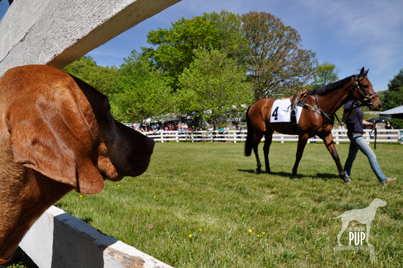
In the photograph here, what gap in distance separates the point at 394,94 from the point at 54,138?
201 feet

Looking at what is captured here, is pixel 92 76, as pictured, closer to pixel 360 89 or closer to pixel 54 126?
pixel 360 89

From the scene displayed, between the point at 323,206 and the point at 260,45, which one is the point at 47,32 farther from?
the point at 260,45

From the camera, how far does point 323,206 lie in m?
3.64

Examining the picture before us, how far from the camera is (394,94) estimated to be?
4625 centimetres

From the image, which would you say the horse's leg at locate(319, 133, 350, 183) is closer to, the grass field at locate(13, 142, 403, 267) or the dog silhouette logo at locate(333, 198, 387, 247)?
the grass field at locate(13, 142, 403, 267)

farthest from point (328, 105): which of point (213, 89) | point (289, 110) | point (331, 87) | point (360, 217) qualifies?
point (213, 89)

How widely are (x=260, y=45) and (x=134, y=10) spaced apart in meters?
33.6

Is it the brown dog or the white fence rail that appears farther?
the white fence rail

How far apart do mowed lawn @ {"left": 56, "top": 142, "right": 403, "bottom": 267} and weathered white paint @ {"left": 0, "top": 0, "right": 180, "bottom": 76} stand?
1.93m

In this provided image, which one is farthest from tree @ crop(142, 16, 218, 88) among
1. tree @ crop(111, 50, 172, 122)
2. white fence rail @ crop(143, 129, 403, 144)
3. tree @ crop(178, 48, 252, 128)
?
white fence rail @ crop(143, 129, 403, 144)

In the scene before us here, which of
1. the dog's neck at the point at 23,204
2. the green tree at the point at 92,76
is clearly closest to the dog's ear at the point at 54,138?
the dog's neck at the point at 23,204

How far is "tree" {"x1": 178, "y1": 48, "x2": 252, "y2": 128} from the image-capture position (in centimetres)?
2261

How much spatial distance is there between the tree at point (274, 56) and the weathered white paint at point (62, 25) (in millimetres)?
31256

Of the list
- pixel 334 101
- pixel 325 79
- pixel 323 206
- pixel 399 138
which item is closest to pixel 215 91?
pixel 399 138
